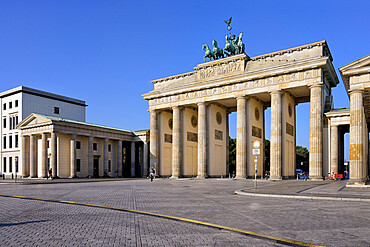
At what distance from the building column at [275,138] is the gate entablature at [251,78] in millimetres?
1657

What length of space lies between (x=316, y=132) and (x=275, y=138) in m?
5.09

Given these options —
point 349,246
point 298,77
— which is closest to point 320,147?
point 298,77

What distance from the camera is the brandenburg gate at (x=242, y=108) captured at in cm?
4031

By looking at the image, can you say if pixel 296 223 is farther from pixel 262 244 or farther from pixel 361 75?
pixel 361 75

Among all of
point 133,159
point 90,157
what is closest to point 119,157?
point 133,159

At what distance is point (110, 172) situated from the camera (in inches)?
2611

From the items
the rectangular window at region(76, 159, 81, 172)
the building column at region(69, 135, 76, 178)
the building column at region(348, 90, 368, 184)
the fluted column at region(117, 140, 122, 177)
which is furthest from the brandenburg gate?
the building column at region(348, 90, 368, 184)

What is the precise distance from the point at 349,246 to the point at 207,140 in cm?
4365

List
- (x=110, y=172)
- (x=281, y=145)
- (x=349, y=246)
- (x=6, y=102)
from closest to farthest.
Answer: (x=349, y=246) < (x=281, y=145) < (x=110, y=172) < (x=6, y=102)

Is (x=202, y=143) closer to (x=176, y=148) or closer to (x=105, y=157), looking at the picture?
(x=176, y=148)

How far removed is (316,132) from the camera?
39.2 m

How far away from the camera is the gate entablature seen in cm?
4053

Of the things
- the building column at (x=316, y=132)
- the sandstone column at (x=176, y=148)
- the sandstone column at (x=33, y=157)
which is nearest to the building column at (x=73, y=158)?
the sandstone column at (x=33, y=157)

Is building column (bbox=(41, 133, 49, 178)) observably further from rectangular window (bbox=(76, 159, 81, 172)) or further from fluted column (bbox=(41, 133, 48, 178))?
rectangular window (bbox=(76, 159, 81, 172))
